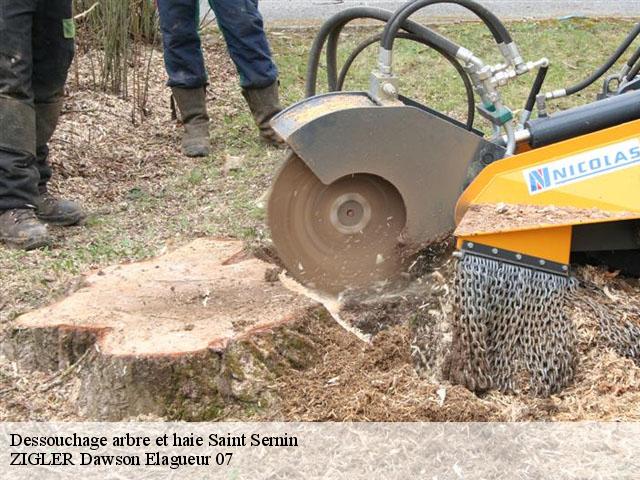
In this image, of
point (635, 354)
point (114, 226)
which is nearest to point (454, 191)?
point (635, 354)

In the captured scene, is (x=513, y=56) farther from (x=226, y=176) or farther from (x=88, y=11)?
(x=88, y=11)

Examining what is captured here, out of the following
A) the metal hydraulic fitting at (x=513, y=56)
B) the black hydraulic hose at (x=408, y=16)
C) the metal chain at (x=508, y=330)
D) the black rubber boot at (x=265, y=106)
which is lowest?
the metal chain at (x=508, y=330)

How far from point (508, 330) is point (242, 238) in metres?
1.56

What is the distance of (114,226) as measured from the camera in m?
4.64

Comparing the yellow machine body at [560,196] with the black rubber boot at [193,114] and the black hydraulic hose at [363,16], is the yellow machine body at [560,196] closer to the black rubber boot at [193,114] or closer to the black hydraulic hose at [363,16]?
the black hydraulic hose at [363,16]

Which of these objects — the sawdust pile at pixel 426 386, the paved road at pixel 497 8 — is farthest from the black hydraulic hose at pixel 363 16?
the paved road at pixel 497 8

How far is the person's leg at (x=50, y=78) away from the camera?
174 inches

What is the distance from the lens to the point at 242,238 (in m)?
4.26

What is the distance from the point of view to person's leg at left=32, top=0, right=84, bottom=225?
443 cm

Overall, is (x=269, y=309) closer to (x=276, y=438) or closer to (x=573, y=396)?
(x=276, y=438)

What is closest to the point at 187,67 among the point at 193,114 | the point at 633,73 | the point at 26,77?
the point at 193,114

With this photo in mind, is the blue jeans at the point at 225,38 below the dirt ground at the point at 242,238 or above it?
above

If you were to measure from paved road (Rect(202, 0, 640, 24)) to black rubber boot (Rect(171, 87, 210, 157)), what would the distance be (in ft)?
9.90

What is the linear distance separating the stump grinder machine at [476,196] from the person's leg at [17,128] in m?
1.41
